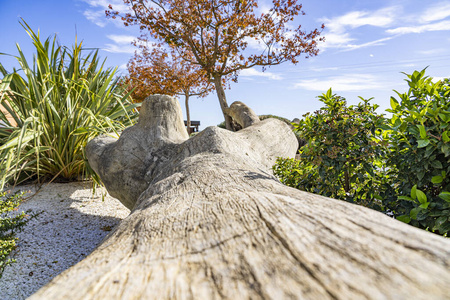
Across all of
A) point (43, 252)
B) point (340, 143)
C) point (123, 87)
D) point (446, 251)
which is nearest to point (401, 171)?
point (340, 143)

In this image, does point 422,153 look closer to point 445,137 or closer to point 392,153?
point 445,137

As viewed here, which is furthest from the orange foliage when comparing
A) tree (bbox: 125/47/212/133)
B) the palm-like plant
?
the palm-like plant

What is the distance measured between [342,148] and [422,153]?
0.55m

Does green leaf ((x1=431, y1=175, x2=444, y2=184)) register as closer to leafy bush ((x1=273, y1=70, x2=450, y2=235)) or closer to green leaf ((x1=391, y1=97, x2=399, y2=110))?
leafy bush ((x1=273, y1=70, x2=450, y2=235))

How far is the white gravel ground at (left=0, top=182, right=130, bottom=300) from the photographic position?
8.21 feet

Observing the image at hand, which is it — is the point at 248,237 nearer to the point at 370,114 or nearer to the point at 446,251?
the point at 446,251

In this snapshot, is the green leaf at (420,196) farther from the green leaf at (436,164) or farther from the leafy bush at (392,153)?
the green leaf at (436,164)

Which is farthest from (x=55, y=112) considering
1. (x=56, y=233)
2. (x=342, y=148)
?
(x=342, y=148)

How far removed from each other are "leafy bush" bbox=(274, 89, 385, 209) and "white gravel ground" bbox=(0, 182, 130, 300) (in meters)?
2.33

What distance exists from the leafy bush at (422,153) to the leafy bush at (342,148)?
15 centimetres

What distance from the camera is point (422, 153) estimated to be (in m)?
1.82

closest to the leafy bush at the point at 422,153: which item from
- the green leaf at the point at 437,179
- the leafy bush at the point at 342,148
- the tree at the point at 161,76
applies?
the green leaf at the point at 437,179

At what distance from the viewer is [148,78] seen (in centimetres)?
1315

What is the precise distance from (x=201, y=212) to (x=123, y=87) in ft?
17.3
